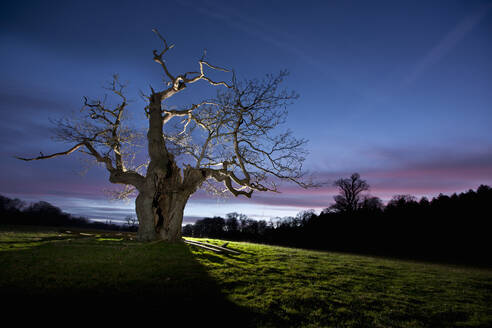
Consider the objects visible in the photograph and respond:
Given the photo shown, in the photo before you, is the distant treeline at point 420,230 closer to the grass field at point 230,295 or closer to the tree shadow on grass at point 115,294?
the grass field at point 230,295

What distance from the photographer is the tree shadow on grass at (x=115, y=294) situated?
318cm

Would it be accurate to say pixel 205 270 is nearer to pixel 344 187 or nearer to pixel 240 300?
pixel 240 300

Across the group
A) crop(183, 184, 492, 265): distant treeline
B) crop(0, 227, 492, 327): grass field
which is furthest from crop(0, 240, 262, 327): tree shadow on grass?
crop(183, 184, 492, 265): distant treeline

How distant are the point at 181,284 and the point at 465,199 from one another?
3193 cm

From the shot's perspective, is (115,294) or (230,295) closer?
(115,294)

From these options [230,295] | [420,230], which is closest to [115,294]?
[230,295]

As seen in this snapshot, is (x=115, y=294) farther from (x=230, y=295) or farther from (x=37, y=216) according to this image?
(x=37, y=216)

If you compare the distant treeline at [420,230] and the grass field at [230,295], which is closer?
the grass field at [230,295]

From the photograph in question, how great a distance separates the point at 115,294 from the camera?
397 centimetres

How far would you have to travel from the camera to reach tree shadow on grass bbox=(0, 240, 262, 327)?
3176mm

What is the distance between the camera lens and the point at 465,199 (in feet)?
79.3

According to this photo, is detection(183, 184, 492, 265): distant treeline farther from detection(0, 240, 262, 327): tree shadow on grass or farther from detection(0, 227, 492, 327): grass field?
detection(0, 240, 262, 327): tree shadow on grass

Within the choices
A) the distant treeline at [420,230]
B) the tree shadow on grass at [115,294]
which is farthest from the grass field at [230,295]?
the distant treeline at [420,230]

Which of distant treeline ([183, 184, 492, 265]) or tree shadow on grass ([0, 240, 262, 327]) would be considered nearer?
tree shadow on grass ([0, 240, 262, 327])
